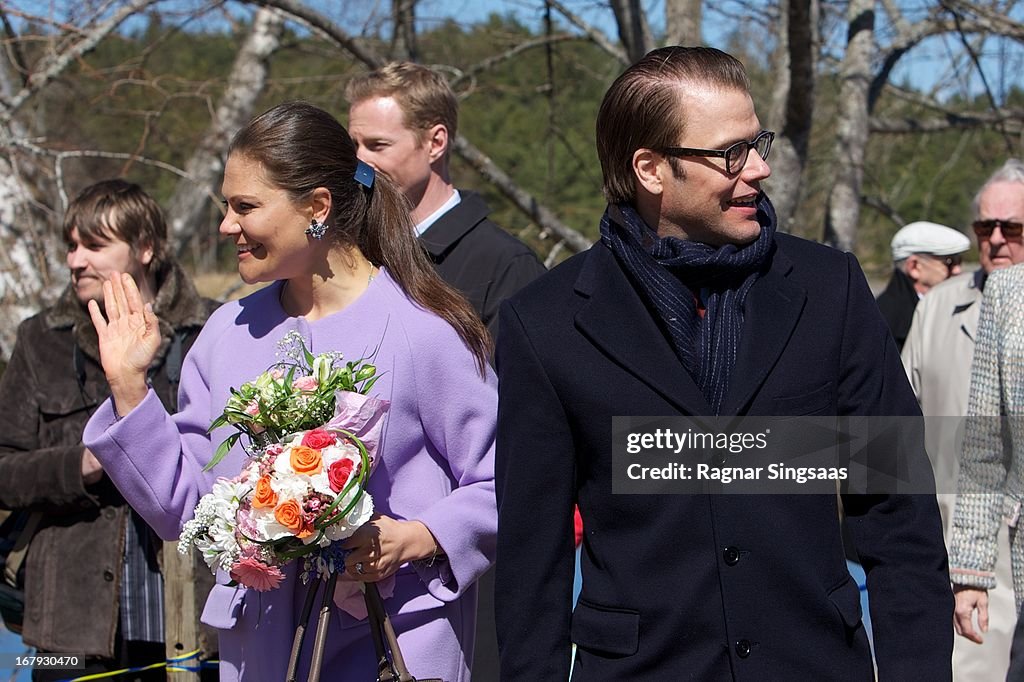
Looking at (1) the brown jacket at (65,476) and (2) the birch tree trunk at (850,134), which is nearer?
(1) the brown jacket at (65,476)

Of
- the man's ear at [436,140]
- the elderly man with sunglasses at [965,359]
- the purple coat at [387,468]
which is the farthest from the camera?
the elderly man with sunglasses at [965,359]

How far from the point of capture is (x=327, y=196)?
2947 mm

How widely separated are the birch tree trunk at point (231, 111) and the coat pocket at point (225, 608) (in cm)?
675

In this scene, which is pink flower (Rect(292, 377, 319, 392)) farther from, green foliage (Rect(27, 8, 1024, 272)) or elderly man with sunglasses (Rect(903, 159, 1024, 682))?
green foliage (Rect(27, 8, 1024, 272))

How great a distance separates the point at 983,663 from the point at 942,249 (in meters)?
3.46

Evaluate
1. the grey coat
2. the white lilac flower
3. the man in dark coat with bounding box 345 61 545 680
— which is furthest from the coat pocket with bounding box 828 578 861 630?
the man in dark coat with bounding box 345 61 545 680

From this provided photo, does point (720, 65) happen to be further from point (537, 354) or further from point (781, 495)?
point (781, 495)

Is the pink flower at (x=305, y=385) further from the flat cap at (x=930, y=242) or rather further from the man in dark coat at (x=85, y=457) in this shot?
the flat cap at (x=930, y=242)

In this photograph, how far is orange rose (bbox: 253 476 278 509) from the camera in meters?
2.49

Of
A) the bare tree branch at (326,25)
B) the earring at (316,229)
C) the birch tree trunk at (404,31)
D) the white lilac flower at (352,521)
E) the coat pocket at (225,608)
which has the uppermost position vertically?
the birch tree trunk at (404,31)

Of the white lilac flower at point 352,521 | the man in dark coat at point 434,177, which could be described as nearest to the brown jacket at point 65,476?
the man in dark coat at point 434,177

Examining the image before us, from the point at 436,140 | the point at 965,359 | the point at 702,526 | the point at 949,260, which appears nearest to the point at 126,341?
the point at 702,526

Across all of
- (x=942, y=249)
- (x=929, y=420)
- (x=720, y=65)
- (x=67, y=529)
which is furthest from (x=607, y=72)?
(x=720, y=65)

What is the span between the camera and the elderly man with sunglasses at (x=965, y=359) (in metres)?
4.79
